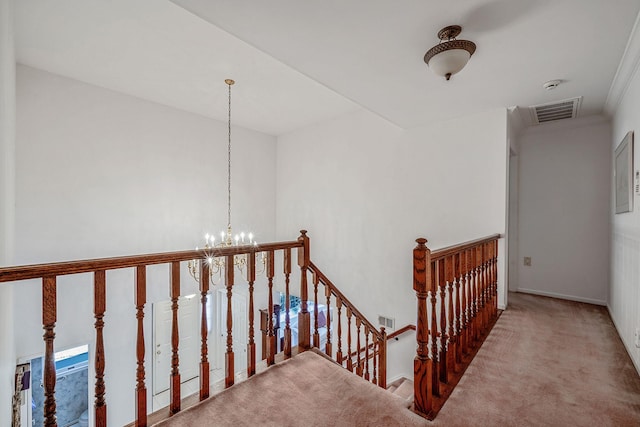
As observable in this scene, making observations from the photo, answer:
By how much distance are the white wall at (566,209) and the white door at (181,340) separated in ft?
18.2

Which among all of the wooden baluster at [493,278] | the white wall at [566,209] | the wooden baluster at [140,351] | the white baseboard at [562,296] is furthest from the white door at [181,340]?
the white wall at [566,209]

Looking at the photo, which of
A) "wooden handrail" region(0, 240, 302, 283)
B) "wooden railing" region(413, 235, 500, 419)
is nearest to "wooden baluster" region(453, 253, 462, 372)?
"wooden railing" region(413, 235, 500, 419)

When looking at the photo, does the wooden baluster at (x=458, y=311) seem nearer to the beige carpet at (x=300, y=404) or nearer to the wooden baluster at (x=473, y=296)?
the wooden baluster at (x=473, y=296)

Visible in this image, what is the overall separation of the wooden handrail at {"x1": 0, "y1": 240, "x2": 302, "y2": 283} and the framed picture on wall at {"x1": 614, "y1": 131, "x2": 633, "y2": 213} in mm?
3091

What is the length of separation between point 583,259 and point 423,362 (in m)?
3.52

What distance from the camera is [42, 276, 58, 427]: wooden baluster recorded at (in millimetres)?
1227

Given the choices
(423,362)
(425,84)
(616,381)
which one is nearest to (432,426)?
(423,362)

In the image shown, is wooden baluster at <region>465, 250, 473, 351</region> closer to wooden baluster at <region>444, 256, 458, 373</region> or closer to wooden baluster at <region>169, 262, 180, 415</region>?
wooden baluster at <region>444, 256, 458, 373</region>

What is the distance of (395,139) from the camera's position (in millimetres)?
4297

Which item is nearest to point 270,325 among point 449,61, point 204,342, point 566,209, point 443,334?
point 204,342

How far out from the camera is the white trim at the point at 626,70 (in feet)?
6.63

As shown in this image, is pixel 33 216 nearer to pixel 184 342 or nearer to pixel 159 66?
pixel 159 66

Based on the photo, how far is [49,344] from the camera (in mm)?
1240

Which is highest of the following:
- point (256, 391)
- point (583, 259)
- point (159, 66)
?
point (159, 66)
